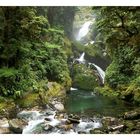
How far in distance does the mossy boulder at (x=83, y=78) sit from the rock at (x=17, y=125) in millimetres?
1516

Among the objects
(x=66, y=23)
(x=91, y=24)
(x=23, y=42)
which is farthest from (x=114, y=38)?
(x=23, y=42)

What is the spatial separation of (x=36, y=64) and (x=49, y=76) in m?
0.37

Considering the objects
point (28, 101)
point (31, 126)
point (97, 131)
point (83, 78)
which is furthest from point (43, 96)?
point (97, 131)

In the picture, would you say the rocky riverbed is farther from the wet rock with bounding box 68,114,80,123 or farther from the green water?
the green water

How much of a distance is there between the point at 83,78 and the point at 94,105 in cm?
86

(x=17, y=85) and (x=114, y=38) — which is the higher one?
(x=114, y=38)

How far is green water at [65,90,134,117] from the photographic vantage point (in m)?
7.25

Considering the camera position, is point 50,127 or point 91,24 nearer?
point 50,127

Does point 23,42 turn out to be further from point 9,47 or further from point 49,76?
point 49,76

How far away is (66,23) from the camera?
7.98 meters

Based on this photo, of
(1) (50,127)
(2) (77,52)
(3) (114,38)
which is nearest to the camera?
(1) (50,127)

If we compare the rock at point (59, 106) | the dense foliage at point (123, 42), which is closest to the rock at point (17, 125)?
the rock at point (59, 106)

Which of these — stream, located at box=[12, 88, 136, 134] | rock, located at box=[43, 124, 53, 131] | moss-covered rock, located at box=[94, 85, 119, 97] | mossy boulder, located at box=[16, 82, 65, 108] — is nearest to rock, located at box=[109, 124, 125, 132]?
stream, located at box=[12, 88, 136, 134]

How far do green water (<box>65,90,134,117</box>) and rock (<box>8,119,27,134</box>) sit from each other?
0.87 metres
